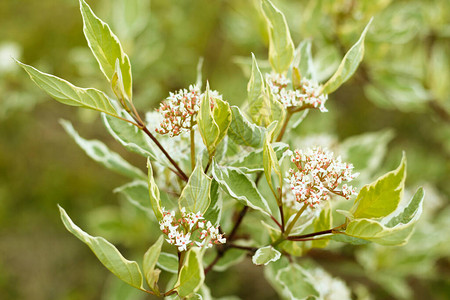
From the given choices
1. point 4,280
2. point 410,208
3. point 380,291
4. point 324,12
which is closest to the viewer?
point 410,208

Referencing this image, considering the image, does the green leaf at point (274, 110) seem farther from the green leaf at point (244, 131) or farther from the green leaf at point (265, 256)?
the green leaf at point (265, 256)

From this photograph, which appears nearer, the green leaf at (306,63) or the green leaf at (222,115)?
the green leaf at (222,115)

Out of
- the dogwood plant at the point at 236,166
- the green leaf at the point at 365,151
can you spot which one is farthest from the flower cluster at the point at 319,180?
the green leaf at the point at 365,151

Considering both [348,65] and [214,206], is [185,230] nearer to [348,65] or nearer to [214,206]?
[214,206]

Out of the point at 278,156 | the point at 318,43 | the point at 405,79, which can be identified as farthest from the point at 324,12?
the point at 278,156

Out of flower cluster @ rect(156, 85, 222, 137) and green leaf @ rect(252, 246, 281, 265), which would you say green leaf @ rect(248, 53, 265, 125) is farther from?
green leaf @ rect(252, 246, 281, 265)

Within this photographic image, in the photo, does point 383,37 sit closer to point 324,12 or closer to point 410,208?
point 324,12

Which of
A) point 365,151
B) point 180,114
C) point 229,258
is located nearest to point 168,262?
point 229,258
